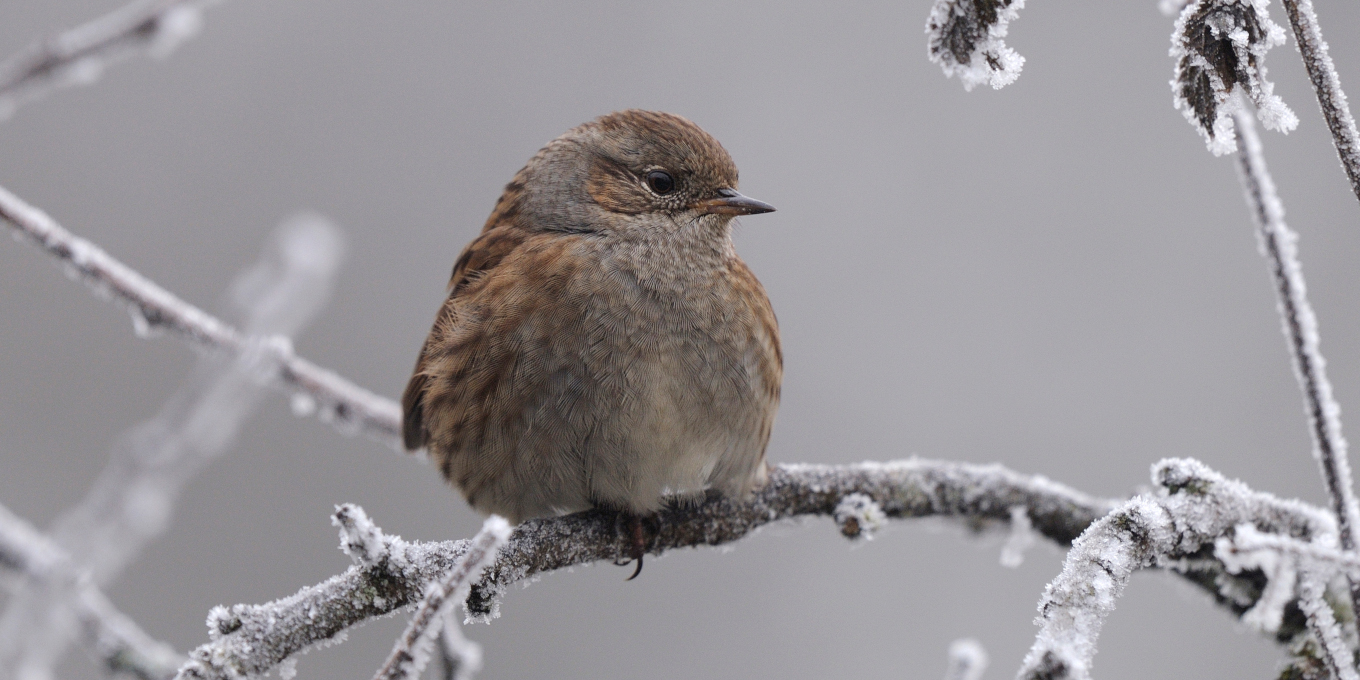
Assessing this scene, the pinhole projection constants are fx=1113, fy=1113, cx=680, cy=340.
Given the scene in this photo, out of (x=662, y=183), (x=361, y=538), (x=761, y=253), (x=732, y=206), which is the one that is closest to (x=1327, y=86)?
(x=361, y=538)

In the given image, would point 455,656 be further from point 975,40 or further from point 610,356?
point 975,40

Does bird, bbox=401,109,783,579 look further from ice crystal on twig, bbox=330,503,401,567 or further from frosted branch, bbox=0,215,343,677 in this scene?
frosted branch, bbox=0,215,343,677

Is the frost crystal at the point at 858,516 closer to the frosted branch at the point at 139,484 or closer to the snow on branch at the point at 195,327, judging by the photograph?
the snow on branch at the point at 195,327

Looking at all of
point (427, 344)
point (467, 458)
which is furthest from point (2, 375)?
point (467, 458)

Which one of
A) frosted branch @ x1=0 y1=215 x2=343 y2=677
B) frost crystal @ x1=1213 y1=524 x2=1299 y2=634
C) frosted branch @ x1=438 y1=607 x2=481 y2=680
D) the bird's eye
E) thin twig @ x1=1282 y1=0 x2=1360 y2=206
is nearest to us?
frosted branch @ x1=0 y1=215 x2=343 y2=677

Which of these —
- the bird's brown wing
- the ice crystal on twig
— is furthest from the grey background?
the ice crystal on twig

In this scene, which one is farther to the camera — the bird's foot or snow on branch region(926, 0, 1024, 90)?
the bird's foot

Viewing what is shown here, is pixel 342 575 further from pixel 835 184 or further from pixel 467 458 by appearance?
pixel 835 184
